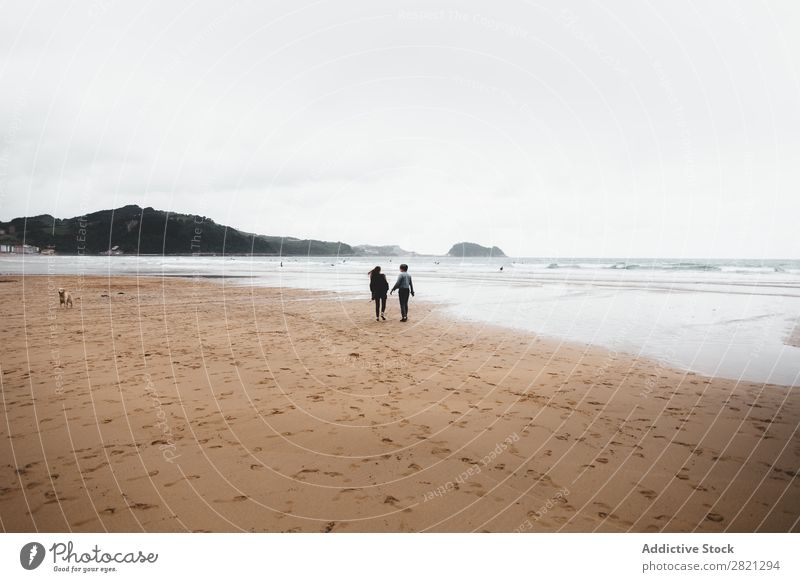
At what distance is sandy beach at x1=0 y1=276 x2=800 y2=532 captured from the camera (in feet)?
14.0

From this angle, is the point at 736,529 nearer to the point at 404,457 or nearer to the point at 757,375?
the point at 404,457

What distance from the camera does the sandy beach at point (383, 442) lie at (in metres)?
4.28

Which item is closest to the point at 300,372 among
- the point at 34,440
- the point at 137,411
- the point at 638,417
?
the point at 137,411

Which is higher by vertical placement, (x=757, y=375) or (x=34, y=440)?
(x=757, y=375)

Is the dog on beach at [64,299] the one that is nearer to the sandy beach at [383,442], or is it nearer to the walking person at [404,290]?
the sandy beach at [383,442]

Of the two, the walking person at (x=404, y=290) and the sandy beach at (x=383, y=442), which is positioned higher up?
the walking person at (x=404, y=290)

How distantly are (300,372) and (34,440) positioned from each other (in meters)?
4.62

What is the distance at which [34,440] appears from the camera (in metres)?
5.71

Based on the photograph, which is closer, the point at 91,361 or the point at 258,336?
the point at 91,361

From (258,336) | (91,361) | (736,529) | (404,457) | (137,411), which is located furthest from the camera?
(258,336)

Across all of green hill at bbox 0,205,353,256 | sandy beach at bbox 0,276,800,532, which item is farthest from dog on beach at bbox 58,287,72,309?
green hill at bbox 0,205,353,256

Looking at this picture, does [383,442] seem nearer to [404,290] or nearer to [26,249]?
[404,290]

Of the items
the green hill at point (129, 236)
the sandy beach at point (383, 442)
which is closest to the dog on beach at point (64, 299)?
the sandy beach at point (383, 442)

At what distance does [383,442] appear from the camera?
5.85 metres
